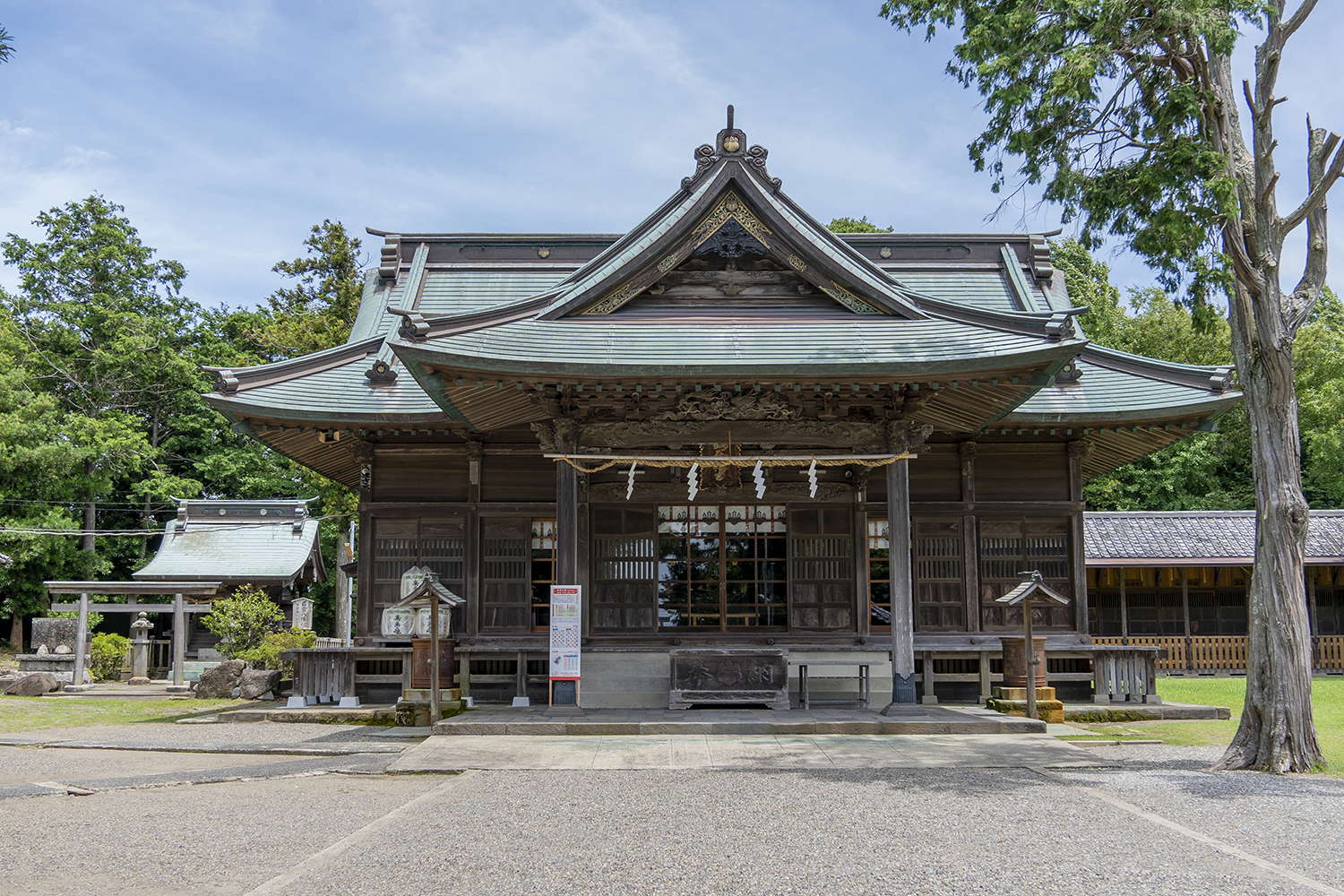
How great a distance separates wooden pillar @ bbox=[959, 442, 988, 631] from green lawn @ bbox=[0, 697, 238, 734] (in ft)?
43.0

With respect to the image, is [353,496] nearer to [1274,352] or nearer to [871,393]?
[871,393]

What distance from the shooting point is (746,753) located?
10.6m

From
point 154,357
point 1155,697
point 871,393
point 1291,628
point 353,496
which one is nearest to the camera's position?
point 1291,628

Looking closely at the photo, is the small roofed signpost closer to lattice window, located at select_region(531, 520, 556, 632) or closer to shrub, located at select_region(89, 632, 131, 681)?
lattice window, located at select_region(531, 520, 556, 632)

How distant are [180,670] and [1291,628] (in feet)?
72.2

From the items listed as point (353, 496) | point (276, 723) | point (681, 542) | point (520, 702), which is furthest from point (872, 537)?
point (353, 496)

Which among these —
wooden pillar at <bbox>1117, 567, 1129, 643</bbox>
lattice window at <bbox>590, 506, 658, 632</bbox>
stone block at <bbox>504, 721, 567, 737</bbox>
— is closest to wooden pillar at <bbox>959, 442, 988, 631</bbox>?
lattice window at <bbox>590, 506, 658, 632</bbox>

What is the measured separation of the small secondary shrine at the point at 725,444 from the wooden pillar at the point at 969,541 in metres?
0.03

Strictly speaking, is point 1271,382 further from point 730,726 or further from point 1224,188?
point 730,726

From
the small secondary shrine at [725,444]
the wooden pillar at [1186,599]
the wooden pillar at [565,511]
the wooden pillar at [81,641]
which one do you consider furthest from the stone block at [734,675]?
the wooden pillar at [1186,599]

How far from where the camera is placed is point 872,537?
627 inches

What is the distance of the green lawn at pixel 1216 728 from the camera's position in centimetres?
1200

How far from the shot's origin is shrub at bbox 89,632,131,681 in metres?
25.2

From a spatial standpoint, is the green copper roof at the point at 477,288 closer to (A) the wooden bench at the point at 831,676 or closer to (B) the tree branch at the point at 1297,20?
(A) the wooden bench at the point at 831,676
